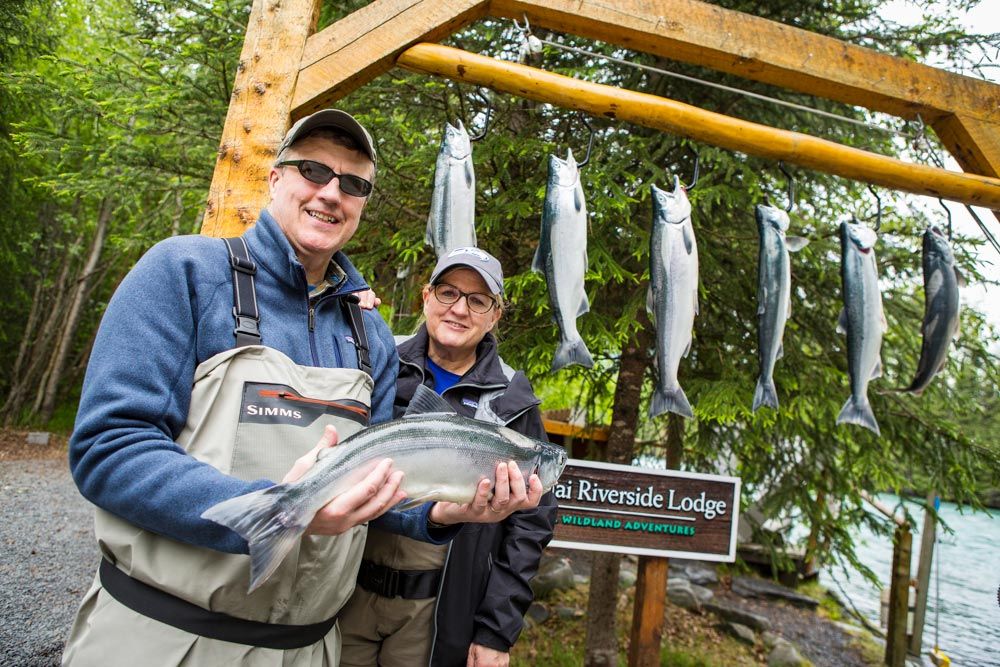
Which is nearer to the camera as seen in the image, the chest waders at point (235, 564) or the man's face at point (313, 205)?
the chest waders at point (235, 564)

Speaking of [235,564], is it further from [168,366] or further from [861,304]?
[861,304]

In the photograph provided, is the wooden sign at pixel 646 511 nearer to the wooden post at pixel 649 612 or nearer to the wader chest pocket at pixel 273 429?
the wooden post at pixel 649 612

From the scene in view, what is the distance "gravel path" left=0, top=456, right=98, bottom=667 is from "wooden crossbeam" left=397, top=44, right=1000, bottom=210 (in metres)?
5.70

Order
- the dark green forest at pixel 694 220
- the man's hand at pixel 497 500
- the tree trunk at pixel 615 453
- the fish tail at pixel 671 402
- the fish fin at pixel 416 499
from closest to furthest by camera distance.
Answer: the fish fin at pixel 416 499, the man's hand at pixel 497 500, the fish tail at pixel 671 402, the dark green forest at pixel 694 220, the tree trunk at pixel 615 453

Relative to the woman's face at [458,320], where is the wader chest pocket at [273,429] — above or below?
below

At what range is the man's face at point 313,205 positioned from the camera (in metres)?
2.02

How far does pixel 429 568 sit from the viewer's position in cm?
262

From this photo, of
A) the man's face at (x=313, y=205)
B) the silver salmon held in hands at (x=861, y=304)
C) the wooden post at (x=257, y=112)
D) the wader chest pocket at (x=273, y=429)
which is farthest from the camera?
the silver salmon held in hands at (x=861, y=304)

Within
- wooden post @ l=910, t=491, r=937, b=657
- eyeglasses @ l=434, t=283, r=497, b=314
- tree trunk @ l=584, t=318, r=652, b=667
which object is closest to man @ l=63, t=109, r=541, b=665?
eyeglasses @ l=434, t=283, r=497, b=314

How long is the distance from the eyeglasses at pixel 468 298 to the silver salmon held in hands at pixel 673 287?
1.15 metres

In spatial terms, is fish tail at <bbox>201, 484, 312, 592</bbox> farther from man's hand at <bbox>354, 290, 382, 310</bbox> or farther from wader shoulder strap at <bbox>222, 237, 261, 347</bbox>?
man's hand at <bbox>354, 290, 382, 310</bbox>

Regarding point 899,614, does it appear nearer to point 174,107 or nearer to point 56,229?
point 174,107

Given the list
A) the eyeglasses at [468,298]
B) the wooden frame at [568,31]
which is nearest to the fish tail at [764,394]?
the wooden frame at [568,31]

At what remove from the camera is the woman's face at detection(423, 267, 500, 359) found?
2.83 metres
